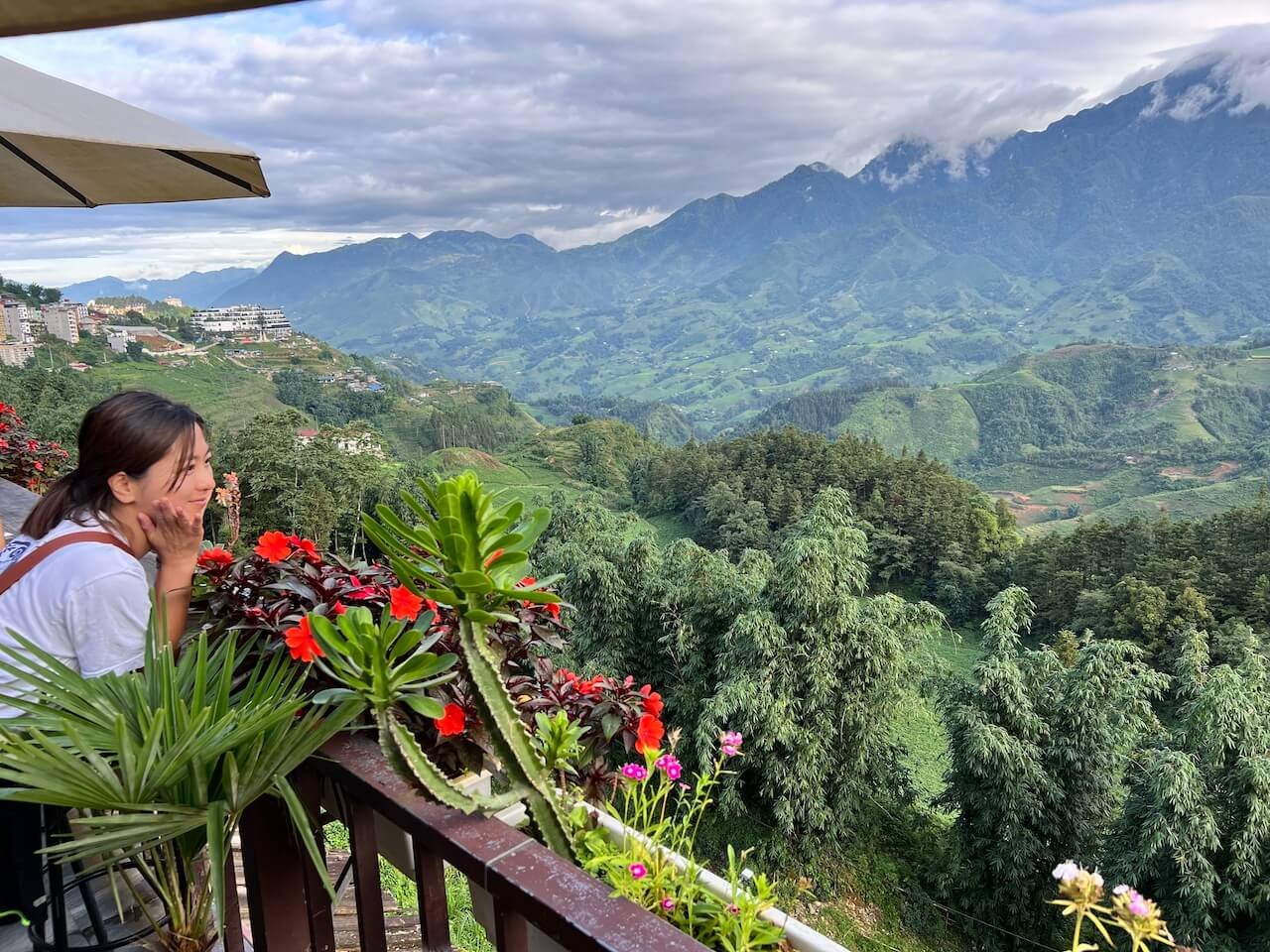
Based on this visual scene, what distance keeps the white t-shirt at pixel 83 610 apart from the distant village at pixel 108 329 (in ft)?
125

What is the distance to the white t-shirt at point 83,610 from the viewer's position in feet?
3.40

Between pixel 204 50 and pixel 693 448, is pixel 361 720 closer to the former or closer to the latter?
pixel 204 50

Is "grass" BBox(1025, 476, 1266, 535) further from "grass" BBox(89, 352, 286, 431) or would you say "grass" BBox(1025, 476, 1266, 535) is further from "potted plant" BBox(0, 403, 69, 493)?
"potted plant" BBox(0, 403, 69, 493)

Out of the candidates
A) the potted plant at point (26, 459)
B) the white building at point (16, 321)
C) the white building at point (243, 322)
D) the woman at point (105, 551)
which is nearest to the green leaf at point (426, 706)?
the woman at point (105, 551)

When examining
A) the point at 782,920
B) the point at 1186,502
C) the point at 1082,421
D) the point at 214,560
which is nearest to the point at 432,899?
the point at 782,920

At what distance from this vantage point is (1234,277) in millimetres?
164875

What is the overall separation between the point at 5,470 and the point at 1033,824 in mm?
12274

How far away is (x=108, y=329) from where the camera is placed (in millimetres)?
51938

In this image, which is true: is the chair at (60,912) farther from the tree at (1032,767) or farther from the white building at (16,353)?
the white building at (16,353)

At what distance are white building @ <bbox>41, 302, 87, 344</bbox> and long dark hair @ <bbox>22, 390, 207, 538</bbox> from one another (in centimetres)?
5268

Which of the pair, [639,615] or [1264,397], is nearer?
[639,615]

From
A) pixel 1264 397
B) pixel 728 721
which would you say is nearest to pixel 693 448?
pixel 728 721

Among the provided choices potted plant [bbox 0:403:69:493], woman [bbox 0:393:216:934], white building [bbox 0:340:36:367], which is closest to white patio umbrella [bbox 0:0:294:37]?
woman [bbox 0:393:216:934]

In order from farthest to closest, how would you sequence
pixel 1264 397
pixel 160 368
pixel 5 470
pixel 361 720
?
1. pixel 1264 397
2. pixel 160 368
3. pixel 5 470
4. pixel 361 720
